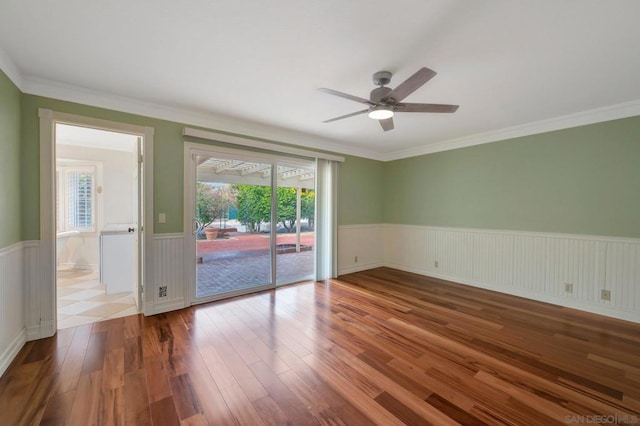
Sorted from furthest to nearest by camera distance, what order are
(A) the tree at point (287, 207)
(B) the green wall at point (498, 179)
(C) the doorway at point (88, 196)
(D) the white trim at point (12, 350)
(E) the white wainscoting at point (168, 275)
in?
1. (C) the doorway at point (88, 196)
2. (A) the tree at point (287, 207)
3. (E) the white wainscoting at point (168, 275)
4. (B) the green wall at point (498, 179)
5. (D) the white trim at point (12, 350)

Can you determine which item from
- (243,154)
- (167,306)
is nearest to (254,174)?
(243,154)

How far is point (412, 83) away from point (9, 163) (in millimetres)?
3479

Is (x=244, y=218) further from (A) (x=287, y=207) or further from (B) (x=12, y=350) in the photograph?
(B) (x=12, y=350)

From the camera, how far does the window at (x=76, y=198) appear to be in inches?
201

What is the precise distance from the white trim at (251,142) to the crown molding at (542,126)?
6.15ft

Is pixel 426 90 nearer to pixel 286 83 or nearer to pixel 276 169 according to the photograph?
pixel 286 83

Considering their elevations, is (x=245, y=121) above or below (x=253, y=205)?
above

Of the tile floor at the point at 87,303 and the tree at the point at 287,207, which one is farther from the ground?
the tree at the point at 287,207

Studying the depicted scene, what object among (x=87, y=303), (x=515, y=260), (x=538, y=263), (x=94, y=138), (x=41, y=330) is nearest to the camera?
(x=41, y=330)

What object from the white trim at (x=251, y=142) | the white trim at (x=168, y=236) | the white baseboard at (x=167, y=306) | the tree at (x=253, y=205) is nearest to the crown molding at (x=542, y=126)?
the white trim at (x=251, y=142)

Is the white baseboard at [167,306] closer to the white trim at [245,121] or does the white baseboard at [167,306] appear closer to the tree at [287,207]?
the tree at [287,207]

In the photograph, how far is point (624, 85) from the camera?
2.54 meters

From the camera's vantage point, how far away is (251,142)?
12.3 feet

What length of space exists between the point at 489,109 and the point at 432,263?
9.42ft
